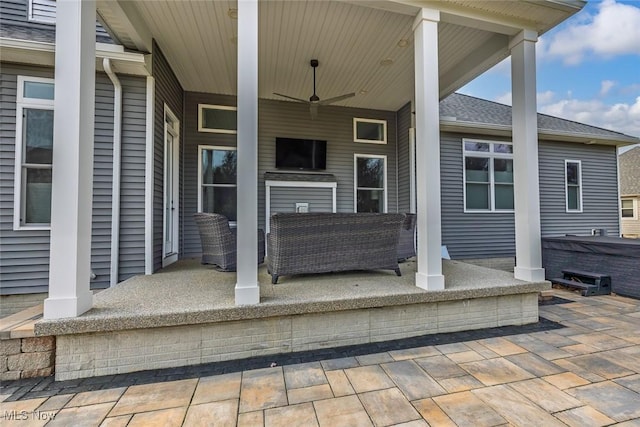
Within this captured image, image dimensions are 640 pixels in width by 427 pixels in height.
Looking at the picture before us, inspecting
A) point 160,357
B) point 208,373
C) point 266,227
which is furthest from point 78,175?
point 266,227

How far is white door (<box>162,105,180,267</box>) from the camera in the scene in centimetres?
451

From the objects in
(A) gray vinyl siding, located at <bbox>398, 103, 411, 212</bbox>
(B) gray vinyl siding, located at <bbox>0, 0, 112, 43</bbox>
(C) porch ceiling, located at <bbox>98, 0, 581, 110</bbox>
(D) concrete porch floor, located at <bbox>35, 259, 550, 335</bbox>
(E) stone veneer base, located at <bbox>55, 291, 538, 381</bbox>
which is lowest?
(E) stone veneer base, located at <bbox>55, 291, 538, 381</bbox>

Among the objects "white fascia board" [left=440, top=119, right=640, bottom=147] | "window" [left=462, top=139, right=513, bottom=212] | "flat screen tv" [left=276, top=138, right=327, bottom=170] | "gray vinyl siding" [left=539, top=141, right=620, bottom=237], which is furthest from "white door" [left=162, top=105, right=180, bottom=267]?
"gray vinyl siding" [left=539, top=141, right=620, bottom=237]

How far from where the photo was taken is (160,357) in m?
2.24

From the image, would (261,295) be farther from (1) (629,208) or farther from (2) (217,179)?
(1) (629,208)

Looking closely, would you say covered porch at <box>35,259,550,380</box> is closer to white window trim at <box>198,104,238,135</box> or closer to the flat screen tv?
the flat screen tv

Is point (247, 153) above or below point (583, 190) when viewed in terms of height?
below

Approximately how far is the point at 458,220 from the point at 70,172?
6499 mm

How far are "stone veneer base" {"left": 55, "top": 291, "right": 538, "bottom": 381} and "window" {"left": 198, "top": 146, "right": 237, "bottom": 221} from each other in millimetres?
3576

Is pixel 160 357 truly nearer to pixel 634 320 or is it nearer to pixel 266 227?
pixel 266 227

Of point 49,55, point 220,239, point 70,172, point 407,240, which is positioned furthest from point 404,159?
point 49,55

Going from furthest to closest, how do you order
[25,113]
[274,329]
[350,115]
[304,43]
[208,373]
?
[350,115]
[304,43]
[25,113]
[274,329]
[208,373]

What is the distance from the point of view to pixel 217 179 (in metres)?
5.67

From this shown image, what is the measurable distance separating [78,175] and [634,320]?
555cm
